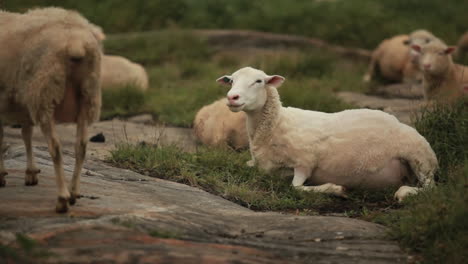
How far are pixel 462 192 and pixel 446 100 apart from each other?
2.98 meters

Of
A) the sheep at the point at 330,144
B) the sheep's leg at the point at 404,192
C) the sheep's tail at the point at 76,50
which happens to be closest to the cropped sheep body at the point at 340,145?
the sheep at the point at 330,144

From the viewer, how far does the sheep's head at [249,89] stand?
744 cm

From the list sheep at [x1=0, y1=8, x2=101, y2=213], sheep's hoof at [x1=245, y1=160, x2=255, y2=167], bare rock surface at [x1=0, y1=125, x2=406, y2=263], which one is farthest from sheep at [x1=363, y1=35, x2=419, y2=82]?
sheep at [x1=0, y1=8, x2=101, y2=213]

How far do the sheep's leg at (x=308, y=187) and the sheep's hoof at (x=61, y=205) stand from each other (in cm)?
262

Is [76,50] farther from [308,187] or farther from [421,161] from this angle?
[421,161]

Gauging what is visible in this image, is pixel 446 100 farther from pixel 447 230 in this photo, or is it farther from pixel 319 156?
pixel 447 230

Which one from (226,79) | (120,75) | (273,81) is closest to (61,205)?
(226,79)

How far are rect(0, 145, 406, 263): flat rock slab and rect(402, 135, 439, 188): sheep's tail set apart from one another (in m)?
1.51

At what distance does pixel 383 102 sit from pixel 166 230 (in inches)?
287

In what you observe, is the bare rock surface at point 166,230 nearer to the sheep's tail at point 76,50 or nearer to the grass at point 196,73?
the sheep's tail at point 76,50

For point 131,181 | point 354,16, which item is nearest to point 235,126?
point 131,181

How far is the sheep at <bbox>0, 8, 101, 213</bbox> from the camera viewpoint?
5.31m

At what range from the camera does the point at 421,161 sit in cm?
737

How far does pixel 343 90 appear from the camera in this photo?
13023mm
